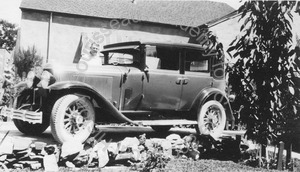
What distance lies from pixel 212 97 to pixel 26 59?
12935mm

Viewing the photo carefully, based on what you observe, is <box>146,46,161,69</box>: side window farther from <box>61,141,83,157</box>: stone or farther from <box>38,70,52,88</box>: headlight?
<box>61,141,83,157</box>: stone

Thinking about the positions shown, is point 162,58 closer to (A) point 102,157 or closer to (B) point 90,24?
(A) point 102,157

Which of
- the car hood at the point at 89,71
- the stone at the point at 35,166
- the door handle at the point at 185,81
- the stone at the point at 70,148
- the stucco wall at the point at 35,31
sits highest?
the stucco wall at the point at 35,31

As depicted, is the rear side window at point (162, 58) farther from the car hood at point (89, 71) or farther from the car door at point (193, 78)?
the car hood at point (89, 71)

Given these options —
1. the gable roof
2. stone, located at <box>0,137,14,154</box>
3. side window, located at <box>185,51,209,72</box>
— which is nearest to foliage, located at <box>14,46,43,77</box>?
A: the gable roof

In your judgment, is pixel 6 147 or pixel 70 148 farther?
pixel 70 148

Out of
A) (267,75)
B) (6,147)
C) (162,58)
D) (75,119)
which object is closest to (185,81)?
(162,58)

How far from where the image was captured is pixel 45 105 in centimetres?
466

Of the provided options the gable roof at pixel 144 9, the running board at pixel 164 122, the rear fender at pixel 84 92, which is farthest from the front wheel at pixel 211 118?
the gable roof at pixel 144 9

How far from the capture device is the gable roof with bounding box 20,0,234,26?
63.0 feet

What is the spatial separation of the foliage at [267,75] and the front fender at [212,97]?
1150 millimetres

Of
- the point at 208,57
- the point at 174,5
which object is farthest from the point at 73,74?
the point at 174,5

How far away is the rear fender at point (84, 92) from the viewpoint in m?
4.33

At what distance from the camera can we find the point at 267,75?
4.45 metres
